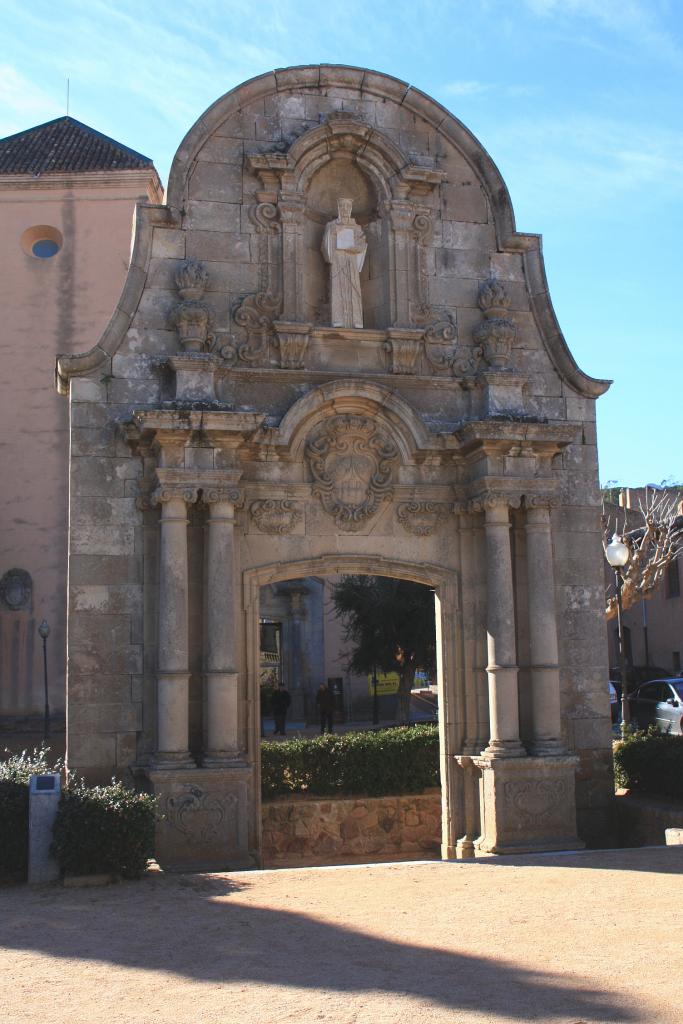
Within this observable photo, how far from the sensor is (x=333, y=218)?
12.6 meters

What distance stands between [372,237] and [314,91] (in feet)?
5.57

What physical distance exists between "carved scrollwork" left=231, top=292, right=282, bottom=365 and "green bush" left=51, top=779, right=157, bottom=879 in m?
4.80

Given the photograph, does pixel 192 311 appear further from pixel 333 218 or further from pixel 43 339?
pixel 43 339

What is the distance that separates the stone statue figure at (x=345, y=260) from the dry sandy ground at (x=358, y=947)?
581 centimetres

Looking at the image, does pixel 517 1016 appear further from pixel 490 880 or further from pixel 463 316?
pixel 463 316

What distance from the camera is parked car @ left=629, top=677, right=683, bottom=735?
64.6ft

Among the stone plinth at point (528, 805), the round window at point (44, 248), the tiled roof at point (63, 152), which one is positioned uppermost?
the tiled roof at point (63, 152)

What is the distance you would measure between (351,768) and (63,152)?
17112 millimetres

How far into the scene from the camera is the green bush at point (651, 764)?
11711 millimetres

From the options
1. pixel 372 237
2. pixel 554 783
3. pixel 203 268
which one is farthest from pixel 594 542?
pixel 203 268

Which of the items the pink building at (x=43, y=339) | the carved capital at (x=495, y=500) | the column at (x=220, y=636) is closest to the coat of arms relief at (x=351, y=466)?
the carved capital at (x=495, y=500)

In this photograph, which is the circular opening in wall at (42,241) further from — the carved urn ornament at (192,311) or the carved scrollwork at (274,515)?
the carved scrollwork at (274,515)

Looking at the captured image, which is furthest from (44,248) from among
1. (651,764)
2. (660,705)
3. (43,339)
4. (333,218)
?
(651,764)

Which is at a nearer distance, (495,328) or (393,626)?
(495,328)
